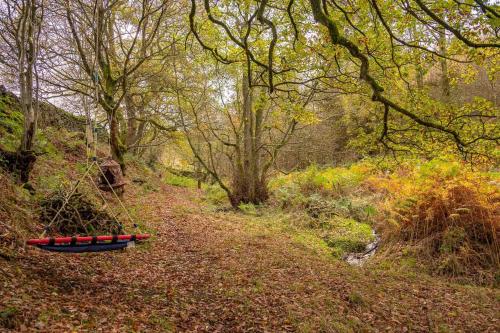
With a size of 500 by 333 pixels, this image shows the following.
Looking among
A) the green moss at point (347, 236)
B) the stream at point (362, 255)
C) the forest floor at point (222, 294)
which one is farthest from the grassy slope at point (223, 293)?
the green moss at point (347, 236)

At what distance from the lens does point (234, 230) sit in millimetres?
9078

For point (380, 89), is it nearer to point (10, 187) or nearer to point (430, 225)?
point (430, 225)

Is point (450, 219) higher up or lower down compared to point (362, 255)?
higher up

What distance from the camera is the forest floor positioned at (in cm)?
376

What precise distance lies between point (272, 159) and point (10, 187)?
858cm

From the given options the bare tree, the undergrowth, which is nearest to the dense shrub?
the undergrowth

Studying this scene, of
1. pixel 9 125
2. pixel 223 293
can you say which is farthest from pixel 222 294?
pixel 9 125

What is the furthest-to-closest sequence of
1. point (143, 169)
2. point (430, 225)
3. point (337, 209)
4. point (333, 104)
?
1. point (333, 104)
2. point (143, 169)
3. point (337, 209)
4. point (430, 225)

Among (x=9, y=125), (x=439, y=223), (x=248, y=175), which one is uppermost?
(x=9, y=125)

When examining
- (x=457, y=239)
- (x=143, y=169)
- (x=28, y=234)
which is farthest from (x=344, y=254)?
(x=143, y=169)

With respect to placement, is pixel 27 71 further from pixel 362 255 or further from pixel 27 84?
pixel 362 255

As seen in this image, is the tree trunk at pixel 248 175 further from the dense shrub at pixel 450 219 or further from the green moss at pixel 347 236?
the dense shrub at pixel 450 219

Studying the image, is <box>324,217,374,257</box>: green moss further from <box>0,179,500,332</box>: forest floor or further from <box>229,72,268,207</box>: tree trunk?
<box>229,72,268,207</box>: tree trunk

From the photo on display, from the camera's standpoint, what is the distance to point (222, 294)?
505cm
